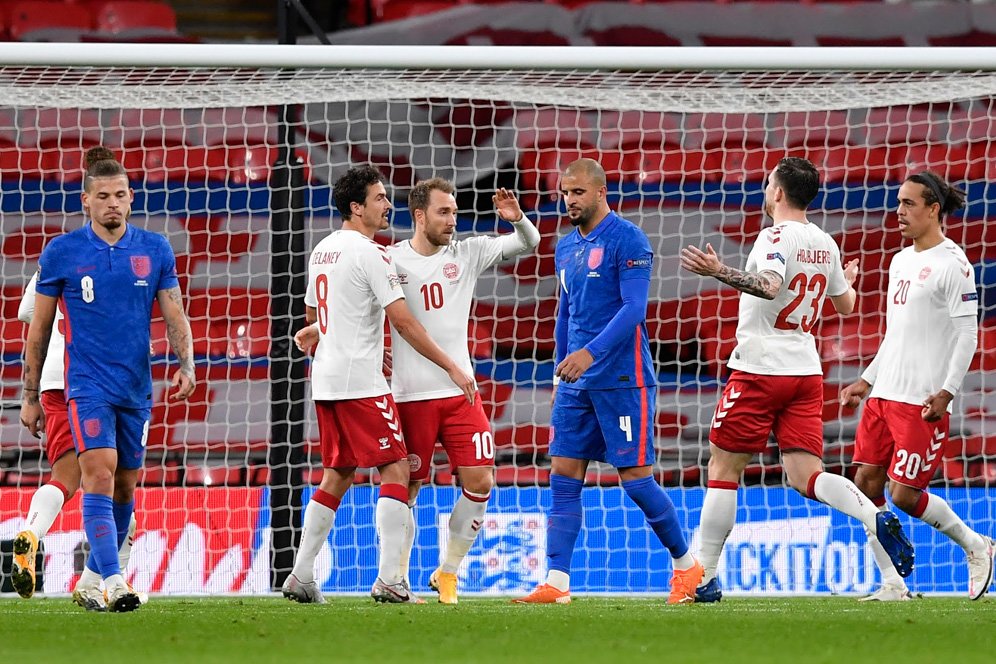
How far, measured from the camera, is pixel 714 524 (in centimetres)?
634

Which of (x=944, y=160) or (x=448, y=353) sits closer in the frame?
(x=448, y=353)

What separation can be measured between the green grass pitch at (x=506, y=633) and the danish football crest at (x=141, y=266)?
1340 millimetres

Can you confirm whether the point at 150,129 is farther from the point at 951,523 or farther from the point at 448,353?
the point at 951,523

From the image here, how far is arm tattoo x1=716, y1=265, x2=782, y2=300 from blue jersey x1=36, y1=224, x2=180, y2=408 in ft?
7.67

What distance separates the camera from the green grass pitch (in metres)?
4.22

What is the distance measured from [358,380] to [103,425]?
3.63 ft

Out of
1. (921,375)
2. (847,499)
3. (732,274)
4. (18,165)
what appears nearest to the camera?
(732,274)

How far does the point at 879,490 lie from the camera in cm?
680

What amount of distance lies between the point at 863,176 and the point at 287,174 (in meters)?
4.46

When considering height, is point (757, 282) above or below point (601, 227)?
below

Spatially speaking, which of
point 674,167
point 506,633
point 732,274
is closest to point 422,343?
point 732,274

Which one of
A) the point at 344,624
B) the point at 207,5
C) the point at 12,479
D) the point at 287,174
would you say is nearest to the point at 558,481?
the point at 344,624

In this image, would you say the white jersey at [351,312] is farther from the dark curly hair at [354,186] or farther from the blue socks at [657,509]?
the blue socks at [657,509]

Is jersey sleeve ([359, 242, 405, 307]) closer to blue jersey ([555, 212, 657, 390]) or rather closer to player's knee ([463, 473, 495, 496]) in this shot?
blue jersey ([555, 212, 657, 390])
